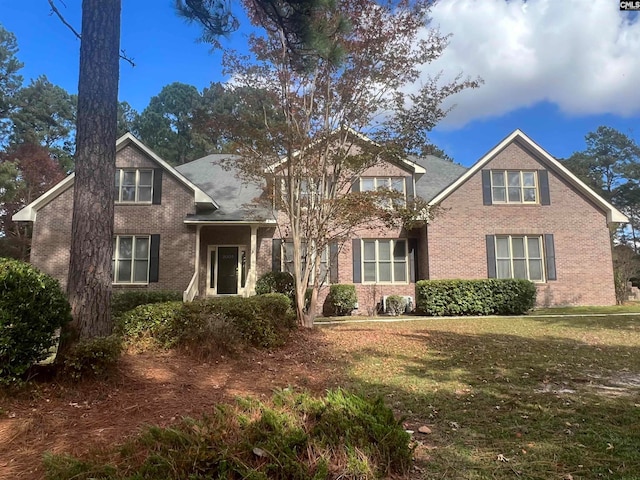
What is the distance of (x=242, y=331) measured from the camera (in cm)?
677

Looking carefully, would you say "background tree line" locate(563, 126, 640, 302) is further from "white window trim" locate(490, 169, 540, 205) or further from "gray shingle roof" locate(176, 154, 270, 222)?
"gray shingle roof" locate(176, 154, 270, 222)

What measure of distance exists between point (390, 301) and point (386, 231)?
9.06ft

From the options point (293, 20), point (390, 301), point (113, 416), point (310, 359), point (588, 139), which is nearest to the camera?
point (113, 416)

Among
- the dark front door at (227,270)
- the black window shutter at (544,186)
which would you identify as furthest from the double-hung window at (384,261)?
the black window shutter at (544,186)

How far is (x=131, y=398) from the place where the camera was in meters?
4.01

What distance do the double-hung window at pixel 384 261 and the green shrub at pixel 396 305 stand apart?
0.88 m

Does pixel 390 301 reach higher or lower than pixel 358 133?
lower

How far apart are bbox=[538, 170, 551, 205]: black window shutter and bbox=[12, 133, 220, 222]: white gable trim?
1271 cm

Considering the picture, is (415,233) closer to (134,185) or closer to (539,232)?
(539,232)

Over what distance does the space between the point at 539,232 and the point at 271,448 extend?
52.9ft

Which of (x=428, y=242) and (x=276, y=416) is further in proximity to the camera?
(x=428, y=242)

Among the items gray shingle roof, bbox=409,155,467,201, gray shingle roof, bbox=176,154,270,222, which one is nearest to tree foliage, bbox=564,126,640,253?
gray shingle roof, bbox=409,155,467,201

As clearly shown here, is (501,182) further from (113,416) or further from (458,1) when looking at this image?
(113,416)

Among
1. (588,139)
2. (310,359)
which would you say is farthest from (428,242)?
(588,139)
